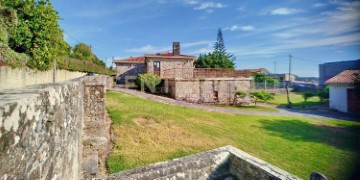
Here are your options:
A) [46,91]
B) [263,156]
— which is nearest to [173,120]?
[263,156]

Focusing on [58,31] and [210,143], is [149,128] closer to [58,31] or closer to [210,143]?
[210,143]

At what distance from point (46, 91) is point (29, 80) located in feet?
32.6

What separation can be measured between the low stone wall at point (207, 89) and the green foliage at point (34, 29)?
1214 centimetres

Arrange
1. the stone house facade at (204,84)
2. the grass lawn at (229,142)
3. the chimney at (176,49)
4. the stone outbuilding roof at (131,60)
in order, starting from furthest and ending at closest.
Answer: the stone outbuilding roof at (131,60)
the chimney at (176,49)
the stone house facade at (204,84)
the grass lawn at (229,142)

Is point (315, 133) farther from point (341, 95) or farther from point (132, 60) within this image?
point (132, 60)

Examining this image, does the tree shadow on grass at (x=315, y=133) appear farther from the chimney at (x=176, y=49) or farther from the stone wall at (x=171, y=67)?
the chimney at (x=176, y=49)

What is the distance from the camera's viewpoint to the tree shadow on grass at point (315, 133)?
35.6ft

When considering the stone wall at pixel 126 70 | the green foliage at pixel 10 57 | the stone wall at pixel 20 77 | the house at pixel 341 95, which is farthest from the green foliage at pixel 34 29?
the house at pixel 341 95

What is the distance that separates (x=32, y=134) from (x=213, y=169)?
9.55 feet

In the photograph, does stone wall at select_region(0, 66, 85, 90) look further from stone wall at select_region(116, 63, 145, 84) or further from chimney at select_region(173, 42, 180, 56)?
stone wall at select_region(116, 63, 145, 84)

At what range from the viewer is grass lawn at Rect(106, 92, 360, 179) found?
668 cm

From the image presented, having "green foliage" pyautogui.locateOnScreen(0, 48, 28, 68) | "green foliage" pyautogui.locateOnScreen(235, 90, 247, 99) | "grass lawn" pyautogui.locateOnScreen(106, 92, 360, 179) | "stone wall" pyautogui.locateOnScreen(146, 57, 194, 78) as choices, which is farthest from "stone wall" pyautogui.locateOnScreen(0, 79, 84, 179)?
"green foliage" pyautogui.locateOnScreen(235, 90, 247, 99)

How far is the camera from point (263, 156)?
→ 26.2ft

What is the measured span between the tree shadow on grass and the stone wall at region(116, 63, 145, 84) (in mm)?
23134
